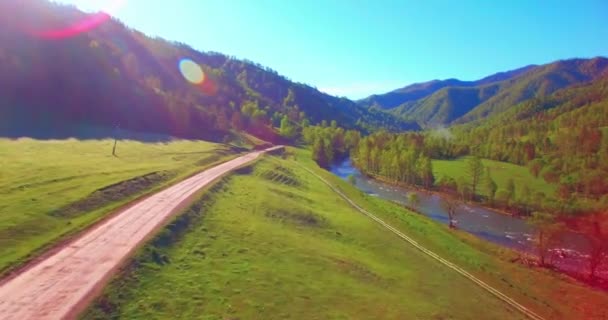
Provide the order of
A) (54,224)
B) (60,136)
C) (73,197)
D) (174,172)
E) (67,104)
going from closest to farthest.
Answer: (54,224) → (73,197) → (174,172) → (60,136) → (67,104)

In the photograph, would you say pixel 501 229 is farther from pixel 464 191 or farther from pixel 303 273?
pixel 303 273

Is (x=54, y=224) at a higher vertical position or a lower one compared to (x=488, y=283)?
higher

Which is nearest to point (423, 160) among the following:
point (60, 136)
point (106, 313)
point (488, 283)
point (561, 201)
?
point (561, 201)

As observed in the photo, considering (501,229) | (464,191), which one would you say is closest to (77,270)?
(501,229)

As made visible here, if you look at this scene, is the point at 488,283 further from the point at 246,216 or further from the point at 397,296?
the point at 246,216

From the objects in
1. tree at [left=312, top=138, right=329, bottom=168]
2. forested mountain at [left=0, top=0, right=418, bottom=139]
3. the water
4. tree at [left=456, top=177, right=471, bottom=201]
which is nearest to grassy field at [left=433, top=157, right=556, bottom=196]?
tree at [left=456, top=177, right=471, bottom=201]
